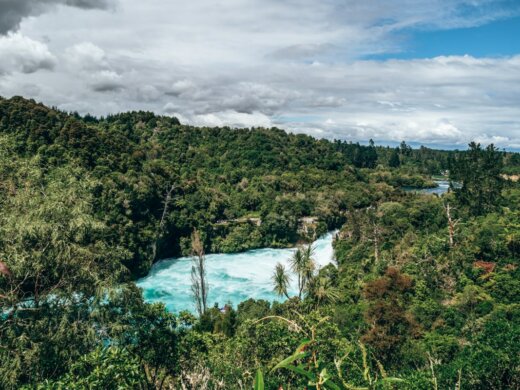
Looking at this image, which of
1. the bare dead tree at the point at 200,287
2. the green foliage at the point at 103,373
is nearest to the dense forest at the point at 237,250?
the green foliage at the point at 103,373

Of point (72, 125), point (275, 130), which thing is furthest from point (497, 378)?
point (275, 130)

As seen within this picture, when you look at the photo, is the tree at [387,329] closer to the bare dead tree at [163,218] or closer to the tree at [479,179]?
the tree at [479,179]

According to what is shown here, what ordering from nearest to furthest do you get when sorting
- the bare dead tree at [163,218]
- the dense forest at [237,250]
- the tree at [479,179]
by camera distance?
the dense forest at [237,250] < the tree at [479,179] < the bare dead tree at [163,218]

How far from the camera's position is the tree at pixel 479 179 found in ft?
145

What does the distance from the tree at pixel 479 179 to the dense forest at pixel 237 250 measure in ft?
0.57

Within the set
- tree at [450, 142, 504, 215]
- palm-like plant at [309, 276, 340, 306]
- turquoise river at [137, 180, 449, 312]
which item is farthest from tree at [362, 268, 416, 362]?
tree at [450, 142, 504, 215]

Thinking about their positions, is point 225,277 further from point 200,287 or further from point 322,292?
point 322,292

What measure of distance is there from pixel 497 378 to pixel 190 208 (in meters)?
48.9

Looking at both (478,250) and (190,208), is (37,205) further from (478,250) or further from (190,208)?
(190,208)

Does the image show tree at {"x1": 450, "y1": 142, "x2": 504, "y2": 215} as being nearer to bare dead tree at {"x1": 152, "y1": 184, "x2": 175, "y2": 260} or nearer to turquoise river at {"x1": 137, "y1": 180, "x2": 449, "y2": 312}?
turquoise river at {"x1": 137, "y1": 180, "x2": 449, "y2": 312}

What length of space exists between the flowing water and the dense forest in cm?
170

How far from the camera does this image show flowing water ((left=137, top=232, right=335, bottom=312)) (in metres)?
40.2

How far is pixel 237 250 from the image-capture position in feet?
185

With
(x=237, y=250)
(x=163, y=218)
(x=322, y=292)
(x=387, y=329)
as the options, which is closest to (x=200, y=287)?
(x=322, y=292)
